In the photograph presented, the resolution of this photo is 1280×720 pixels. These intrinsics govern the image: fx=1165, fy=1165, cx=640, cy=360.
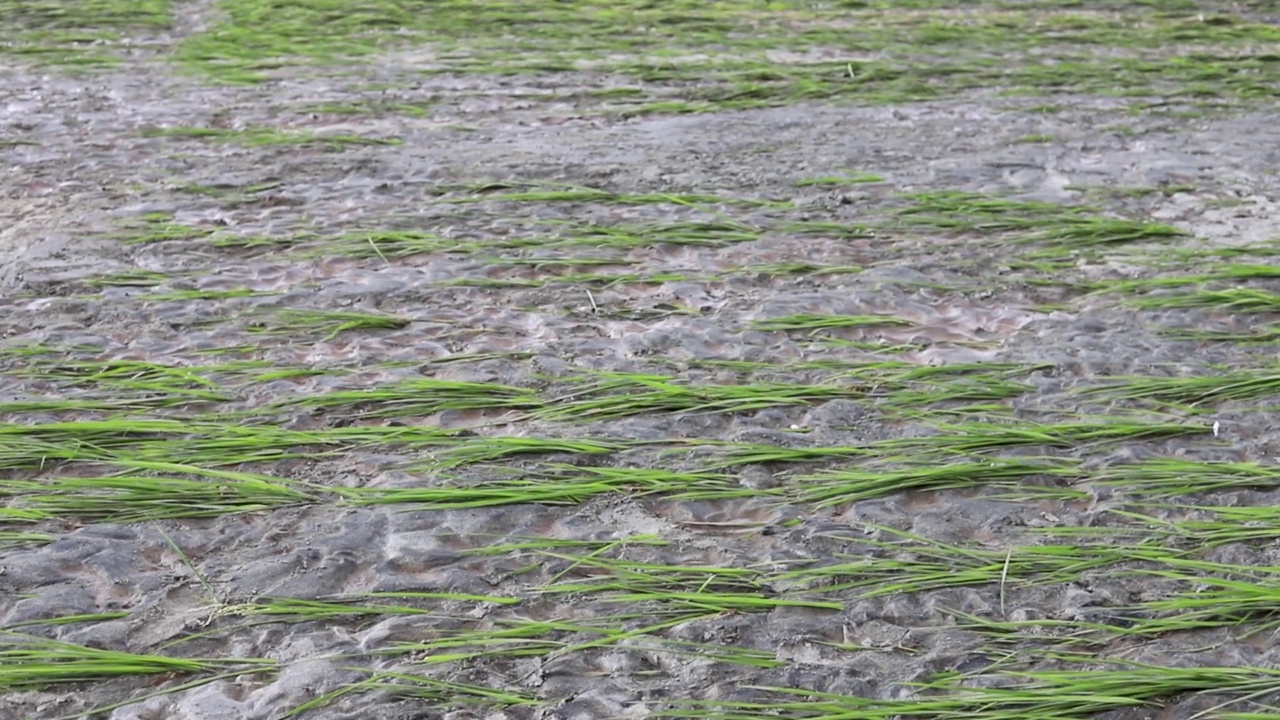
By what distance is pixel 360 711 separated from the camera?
4.75ft

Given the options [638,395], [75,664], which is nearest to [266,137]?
[638,395]

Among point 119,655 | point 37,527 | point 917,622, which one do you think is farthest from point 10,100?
point 917,622

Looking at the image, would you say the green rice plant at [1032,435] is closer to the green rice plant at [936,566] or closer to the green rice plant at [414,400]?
the green rice plant at [936,566]

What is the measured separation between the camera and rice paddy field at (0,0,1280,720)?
1540 millimetres

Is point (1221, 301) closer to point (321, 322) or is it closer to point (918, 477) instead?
point (918, 477)

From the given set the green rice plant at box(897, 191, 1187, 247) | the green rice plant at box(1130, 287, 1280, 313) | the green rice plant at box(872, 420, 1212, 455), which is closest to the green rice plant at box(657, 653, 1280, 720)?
the green rice plant at box(872, 420, 1212, 455)

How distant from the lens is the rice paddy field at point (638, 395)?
5.05 ft

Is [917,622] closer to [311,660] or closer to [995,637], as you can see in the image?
[995,637]

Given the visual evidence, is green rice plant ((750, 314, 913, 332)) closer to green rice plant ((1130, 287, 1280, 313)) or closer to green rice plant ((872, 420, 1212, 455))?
green rice plant ((872, 420, 1212, 455))

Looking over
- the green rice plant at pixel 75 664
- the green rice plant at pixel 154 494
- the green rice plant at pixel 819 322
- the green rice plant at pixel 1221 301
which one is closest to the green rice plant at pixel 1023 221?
the green rice plant at pixel 1221 301

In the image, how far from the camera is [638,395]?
7.02 ft

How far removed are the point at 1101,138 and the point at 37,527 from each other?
305 cm

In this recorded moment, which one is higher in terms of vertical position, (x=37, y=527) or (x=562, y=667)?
(x=37, y=527)

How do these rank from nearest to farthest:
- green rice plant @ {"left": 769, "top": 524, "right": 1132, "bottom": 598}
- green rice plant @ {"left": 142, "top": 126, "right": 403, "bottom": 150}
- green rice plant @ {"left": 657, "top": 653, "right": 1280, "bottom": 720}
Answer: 1. green rice plant @ {"left": 657, "top": 653, "right": 1280, "bottom": 720}
2. green rice plant @ {"left": 769, "top": 524, "right": 1132, "bottom": 598}
3. green rice plant @ {"left": 142, "top": 126, "right": 403, "bottom": 150}
